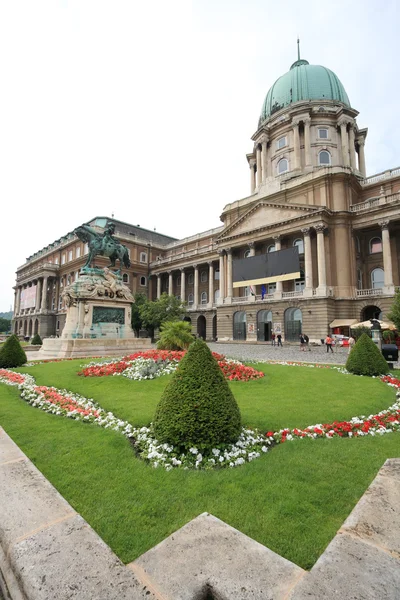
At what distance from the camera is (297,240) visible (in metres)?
40.2

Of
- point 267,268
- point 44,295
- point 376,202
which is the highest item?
point 376,202

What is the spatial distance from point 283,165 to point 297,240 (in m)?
20.0

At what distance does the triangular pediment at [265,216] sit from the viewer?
3772 centimetres

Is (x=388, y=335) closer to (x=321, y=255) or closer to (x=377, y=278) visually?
(x=321, y=255)

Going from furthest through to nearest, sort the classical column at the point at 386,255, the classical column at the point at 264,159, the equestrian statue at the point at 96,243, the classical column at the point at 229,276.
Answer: the classical column at the point at 264,159 → the classical column at the point at 229,276 → the classical column at the point at 386,255 → the equestrian statue at the point at 96,243

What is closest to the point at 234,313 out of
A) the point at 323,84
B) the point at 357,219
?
the point at 357,219

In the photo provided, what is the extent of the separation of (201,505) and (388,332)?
→ 27630mm

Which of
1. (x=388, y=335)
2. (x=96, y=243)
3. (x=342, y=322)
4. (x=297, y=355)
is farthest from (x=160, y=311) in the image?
(x=388, y=335)

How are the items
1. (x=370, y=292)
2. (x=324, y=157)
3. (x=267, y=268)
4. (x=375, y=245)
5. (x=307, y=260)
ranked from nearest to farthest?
(x=370, y=292) → (x=307, y=260) → (x=375, y=245) → (x=267, y=268) → (x=324, y=157)

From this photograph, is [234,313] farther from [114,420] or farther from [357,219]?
[114,420]

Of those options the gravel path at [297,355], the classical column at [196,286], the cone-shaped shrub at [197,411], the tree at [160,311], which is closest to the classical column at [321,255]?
the gravel path at [297,355]

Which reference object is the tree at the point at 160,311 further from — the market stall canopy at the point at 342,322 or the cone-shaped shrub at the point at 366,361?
the cone-shaped shrub at the point at 366,361

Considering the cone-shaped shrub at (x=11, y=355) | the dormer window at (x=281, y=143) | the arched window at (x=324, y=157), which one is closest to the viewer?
the cone-shaped shrub at (x=11, y=355)

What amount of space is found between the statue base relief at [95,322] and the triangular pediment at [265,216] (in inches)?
1008
